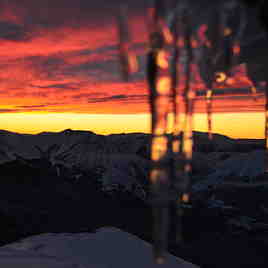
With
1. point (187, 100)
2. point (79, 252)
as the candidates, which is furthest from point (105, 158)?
point (187, 100)

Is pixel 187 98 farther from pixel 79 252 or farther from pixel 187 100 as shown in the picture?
pixel 79 252

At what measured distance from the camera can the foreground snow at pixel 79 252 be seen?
13.8 metres

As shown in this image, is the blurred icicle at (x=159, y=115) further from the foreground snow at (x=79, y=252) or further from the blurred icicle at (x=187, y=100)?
the foreground snow at (x=79, y=252)

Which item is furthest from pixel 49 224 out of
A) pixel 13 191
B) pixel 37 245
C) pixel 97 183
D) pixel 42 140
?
pixel 42 140

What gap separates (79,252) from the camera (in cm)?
1706

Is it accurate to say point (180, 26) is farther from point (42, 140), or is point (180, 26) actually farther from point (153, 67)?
point (42, 140)

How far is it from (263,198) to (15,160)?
27.6m

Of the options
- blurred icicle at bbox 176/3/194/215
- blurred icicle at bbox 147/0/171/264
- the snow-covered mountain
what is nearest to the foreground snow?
blurred icicle at bbox 176/3/194/215

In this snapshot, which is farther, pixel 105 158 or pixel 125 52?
pixel 105 158

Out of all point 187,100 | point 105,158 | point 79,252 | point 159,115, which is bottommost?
point 79,252

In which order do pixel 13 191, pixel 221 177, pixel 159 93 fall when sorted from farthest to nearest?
pixel 221 177, pixel 13 191, pixel 159 93

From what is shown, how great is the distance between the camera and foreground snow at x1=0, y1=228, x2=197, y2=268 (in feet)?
45.4

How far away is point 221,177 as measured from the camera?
4372 centimetres

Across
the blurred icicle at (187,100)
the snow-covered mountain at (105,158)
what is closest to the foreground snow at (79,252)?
the blurred icicle at (187,100)
